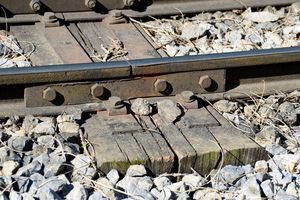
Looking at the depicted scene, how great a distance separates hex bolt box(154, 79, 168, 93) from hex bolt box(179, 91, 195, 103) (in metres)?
0.11

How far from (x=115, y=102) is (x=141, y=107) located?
5.8 inches

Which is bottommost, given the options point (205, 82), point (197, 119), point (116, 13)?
point (197, 119)

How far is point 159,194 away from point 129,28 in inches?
85.5

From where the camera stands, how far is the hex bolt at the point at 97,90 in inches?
195

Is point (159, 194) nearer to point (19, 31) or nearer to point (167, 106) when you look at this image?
point (167, 106)

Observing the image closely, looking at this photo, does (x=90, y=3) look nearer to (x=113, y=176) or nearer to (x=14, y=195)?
(x=113, y=176)

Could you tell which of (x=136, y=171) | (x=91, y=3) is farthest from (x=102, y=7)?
(x=136, y=171)

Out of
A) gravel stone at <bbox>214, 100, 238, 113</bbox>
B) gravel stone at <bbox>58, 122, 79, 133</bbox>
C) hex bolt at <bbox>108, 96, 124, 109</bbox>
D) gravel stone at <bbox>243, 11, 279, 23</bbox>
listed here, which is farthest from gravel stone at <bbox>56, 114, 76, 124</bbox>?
gravel stone at <bbox>243, 11, 279, 23</bbox>

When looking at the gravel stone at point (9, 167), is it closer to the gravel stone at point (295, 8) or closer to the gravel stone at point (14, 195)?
the gravel stone at point (14, 195)

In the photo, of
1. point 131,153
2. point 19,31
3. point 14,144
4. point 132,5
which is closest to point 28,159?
point 14,144

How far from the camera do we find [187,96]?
16.6ft

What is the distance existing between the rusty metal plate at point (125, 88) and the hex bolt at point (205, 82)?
23mm

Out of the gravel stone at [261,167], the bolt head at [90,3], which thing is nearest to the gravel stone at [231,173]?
the gravel stone at [261,167]

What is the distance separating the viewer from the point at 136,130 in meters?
4.73
